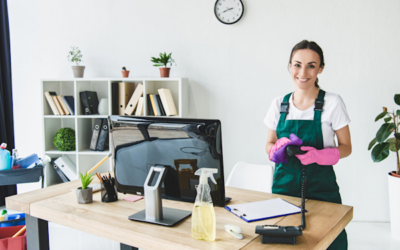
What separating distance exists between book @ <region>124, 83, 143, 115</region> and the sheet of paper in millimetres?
2156

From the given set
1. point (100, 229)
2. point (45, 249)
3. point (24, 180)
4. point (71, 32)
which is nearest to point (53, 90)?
point (71, 32)

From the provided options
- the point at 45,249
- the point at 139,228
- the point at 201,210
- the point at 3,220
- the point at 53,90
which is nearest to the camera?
the point at 201,210

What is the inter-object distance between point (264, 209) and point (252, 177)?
0.82 meters

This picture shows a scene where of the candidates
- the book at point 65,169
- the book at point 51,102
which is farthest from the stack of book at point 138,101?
the book at point 65,169

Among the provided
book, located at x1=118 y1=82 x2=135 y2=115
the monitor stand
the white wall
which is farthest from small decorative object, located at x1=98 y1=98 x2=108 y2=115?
the monitor stand

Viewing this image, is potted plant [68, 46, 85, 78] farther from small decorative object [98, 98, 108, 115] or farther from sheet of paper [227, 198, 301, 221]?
sheet of paper [227, 198, 301, 221]

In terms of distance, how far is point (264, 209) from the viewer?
1.44 metres

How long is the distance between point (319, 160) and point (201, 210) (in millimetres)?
860

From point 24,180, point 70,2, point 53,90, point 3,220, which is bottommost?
point 3,220

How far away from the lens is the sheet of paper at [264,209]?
53.8 inches

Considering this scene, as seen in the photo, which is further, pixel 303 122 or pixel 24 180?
pixel 24 180

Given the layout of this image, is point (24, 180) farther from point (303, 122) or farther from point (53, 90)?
point (303, 122)

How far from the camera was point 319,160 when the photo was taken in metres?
1.71

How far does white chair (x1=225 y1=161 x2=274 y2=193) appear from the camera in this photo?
86.4 inches
